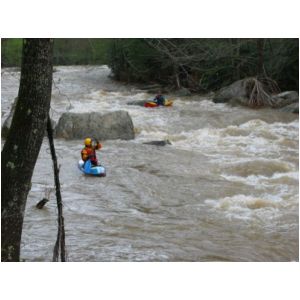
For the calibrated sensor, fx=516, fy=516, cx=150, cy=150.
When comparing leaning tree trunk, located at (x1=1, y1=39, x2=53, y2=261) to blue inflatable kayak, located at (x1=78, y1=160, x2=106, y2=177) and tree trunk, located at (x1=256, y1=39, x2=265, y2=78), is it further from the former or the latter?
tree trunk, located at (x1=256, y1=39, x2=265, y2=78)

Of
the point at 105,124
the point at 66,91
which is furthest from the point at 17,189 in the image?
the point at 66,91

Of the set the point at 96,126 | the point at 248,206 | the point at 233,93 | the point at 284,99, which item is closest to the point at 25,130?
the point at 248,206

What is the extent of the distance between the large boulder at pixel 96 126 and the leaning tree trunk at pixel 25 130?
9.10 meters

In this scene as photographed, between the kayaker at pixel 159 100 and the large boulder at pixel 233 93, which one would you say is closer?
the kayaker at pixel 159 100

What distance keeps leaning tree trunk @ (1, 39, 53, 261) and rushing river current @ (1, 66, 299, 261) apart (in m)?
0.84

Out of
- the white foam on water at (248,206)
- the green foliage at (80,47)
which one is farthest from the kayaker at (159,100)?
the white foam on water at (248,206)

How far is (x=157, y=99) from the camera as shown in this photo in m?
16.3

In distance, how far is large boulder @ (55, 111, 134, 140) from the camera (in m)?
12.0

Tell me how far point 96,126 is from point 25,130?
925 cm

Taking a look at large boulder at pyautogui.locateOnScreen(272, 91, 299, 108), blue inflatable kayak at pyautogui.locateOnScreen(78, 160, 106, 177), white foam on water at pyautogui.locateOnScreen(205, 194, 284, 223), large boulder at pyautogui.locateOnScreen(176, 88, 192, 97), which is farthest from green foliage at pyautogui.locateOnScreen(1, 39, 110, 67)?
large boulder at pyautogui.locateOnScreen(272, 91, 299, 108)

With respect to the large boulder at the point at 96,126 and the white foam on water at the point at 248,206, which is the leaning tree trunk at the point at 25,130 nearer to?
the white foam on water at the point at 248,206

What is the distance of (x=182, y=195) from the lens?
26.2 feet

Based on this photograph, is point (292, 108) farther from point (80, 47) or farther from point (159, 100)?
point (80, 47)

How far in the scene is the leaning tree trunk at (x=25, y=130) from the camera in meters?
2.85
